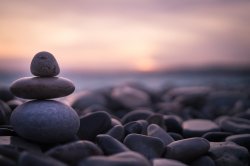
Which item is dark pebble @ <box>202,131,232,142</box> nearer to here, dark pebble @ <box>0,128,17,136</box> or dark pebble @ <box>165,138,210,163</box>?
dark pebble @ <box>165,138,210,163</box>

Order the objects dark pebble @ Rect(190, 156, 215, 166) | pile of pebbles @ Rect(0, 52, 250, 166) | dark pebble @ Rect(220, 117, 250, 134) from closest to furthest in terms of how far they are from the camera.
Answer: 1. pile of pebbles @ Rect(0, 52, 250, 166)
2. dark pebble @ Rect(190, 156, 215, 166)
3. dark pebble @ Rect(220, 117, 250, 134)

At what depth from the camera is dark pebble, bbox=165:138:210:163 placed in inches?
146

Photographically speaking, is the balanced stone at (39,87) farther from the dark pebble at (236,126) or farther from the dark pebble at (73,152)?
the dark pebble at (236,126)

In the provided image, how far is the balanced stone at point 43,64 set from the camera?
12.8 feet

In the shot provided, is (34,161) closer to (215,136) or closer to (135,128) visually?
(135,128)

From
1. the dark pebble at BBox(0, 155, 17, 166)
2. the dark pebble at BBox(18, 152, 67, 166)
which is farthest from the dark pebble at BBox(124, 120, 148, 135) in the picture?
the dark pebble at BBox(0, 155, 17, 166)

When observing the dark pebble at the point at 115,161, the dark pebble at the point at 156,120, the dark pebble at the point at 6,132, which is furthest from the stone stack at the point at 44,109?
the dark pebble at the point at 156,120

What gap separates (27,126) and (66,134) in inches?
16.3

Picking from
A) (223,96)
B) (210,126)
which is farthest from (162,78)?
(210,126)

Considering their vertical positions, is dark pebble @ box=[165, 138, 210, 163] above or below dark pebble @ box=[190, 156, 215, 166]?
above

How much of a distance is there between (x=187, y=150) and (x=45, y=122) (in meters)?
1.57

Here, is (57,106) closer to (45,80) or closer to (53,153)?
(45,80)

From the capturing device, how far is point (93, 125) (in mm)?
4273

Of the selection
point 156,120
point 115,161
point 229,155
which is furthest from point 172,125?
point 115,161
